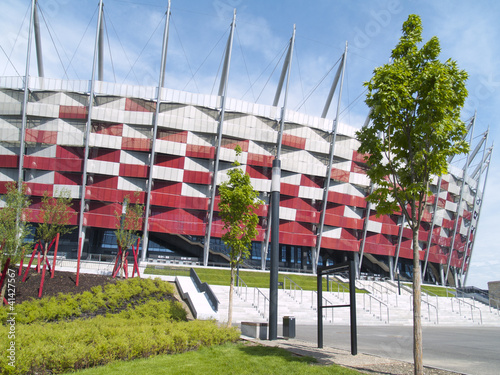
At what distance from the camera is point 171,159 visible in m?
46.1

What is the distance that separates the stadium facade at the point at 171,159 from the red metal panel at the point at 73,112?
0.11 m

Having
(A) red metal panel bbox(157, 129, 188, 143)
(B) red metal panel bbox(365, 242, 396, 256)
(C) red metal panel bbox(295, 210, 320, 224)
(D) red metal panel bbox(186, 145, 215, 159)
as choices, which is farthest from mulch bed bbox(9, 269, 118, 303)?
(B) red metal panel bbox(365, 242, 396, 256)

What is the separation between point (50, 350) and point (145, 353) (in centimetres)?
238

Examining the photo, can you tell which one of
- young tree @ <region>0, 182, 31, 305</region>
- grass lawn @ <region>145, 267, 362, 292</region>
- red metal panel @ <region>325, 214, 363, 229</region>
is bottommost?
grass lawn @ <region>145, 267, 362, 292</region>

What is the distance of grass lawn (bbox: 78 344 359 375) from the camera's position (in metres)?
8.20

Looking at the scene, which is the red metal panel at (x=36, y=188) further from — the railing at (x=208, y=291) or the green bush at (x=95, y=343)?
the green bush at (x=95, y=343)

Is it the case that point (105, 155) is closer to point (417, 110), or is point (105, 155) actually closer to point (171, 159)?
point (171, 159)

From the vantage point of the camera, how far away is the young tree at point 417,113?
8812 mm

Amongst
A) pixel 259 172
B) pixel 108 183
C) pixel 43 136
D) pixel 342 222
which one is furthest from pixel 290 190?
pixel 43 136

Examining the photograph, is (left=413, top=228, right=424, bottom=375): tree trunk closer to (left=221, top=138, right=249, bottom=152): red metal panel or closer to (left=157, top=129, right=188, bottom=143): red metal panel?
(left=221, top=138, right=249, bottom=152): red metal panel

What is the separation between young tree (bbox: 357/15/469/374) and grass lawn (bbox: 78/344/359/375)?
301 cm

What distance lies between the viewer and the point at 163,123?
4494 cm

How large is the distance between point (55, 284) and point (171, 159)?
88.8 feet

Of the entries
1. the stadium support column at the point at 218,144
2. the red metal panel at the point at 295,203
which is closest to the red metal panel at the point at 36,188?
the stadium support column at the point at 218,144
